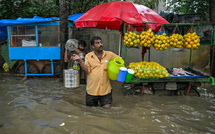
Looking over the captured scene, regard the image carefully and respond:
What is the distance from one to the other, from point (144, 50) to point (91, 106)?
108 inches

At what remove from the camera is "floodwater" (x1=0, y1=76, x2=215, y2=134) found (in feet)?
9.69

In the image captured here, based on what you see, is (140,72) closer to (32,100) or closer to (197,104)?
(197,104)

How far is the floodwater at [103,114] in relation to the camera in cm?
295

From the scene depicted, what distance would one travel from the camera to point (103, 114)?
139 inches

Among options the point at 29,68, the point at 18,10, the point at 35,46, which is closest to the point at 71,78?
the point at 35,46

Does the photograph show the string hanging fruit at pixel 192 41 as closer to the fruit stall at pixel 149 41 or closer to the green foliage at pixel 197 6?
the fruit stall at pixel 149 41

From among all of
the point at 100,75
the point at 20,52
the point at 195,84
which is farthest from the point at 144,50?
the point at 20,52

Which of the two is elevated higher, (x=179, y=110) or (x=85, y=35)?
(x=85, y=35)

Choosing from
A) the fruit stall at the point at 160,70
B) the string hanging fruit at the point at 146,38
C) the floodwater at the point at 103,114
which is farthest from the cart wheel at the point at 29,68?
the string hanging fruit at the point at 146,38

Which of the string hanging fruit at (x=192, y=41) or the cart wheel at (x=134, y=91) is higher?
the string hanging fruit at (x=192, y=41)

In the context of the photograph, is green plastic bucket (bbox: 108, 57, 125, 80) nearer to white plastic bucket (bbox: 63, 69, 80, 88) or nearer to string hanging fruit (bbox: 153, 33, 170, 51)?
string hanging fruit (bbox: 153, 33, 170, 51)

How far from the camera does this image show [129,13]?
480 cm

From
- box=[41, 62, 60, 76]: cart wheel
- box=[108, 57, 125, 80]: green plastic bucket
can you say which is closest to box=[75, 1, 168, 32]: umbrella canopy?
box=[108, 57, 125, 80]: green plastic bucket

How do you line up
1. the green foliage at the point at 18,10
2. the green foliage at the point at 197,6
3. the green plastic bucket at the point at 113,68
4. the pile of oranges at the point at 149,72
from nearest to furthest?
the green plastic bucket at the point at 113,68, the pile of oranges at the point at 149,72, the green foliage at the point at 18,10, the green foliage at the point at 197,6
